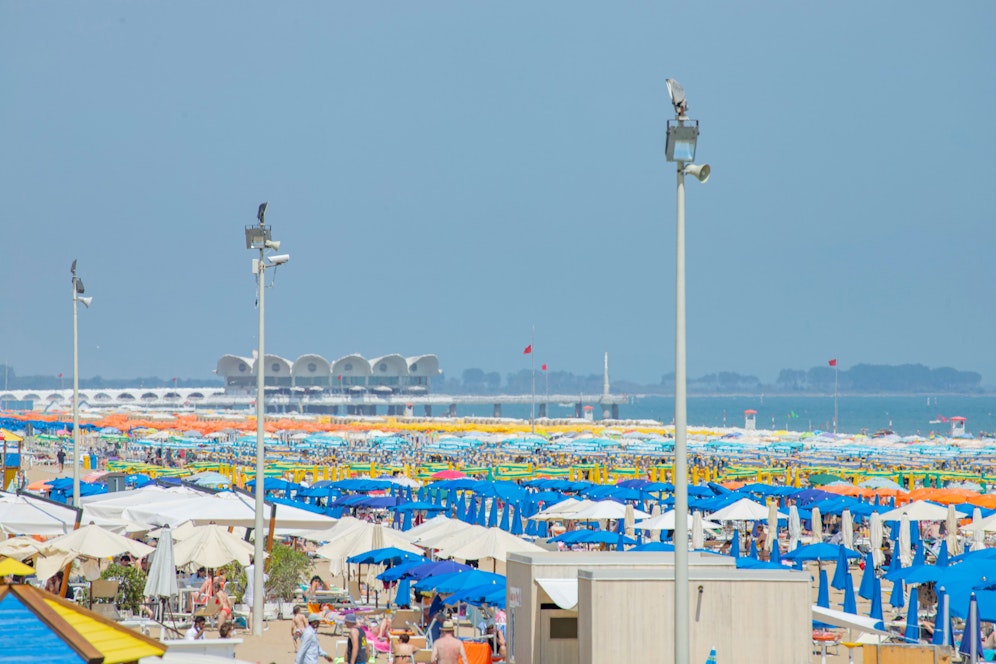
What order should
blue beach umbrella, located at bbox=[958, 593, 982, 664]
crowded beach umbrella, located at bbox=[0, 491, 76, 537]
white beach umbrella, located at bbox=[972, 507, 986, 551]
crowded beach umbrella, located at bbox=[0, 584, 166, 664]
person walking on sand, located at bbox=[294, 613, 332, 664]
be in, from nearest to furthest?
crowded beach umbrella, located at bbox=[0, 584, 166, 664] < person walking on sand, located at bbox=[294, 613, 332, 664] < blue beach umbrella, located at bbox=[958, 593, 982, 664] < crowded beach umbrella, located at bbox=[0, 491, 76, 537] < white beach umbrella, located at bbox=[972, 507, 986, 551]

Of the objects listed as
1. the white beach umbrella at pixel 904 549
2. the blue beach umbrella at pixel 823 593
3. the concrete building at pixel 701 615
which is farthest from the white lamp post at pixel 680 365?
the white beach umbrella at pixel 904 549

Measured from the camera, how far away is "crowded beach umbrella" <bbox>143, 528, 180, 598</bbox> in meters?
15.9

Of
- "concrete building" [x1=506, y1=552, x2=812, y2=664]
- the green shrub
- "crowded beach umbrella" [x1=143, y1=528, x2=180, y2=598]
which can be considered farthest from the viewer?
the green shrub

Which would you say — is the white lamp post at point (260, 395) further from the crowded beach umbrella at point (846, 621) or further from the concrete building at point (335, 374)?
the concrete building at point (335, 374)

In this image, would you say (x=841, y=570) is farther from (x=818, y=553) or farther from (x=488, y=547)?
(x=488, y=547)

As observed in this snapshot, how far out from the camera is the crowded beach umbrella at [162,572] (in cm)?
1586

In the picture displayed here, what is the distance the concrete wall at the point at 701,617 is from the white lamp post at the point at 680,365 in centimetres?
178

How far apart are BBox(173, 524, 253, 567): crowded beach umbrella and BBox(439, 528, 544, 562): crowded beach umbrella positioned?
2.85 m

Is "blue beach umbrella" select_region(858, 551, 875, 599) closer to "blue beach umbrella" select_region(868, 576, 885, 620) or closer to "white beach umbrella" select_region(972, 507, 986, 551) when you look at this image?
"blue beach umbrella" select_region(868, 576, 885, 620)

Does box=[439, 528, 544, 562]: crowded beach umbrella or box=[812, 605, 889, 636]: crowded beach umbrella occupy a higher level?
box=[439, 528, 544, 562]: crowded beach umbrella

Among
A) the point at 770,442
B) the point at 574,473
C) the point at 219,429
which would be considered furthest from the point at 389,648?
the point at 770,442

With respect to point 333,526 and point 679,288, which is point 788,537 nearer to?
point 333,526

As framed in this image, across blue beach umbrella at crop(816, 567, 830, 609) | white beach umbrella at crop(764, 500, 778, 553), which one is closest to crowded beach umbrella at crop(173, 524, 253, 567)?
blue beach umbrella at crop(816, 567, 830, 609)

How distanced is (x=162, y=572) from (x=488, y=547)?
4726 mm
